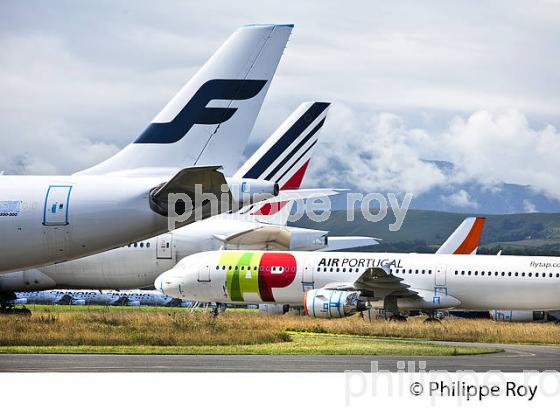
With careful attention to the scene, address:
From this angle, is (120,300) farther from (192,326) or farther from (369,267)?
(192,326)

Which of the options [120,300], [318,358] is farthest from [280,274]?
[120,300]

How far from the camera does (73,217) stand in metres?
23.8

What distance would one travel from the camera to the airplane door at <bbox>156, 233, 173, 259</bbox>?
55.9 meters

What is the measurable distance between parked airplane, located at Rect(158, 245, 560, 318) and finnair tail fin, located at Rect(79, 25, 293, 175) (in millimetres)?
26441

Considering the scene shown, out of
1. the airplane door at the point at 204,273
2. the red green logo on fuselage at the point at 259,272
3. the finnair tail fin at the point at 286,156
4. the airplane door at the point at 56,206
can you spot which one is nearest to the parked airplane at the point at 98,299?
the airplane door at the point at 204,273

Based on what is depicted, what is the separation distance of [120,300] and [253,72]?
99.8 metres

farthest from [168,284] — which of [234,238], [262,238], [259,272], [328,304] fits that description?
[328,304]

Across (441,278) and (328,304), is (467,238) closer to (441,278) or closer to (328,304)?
(441,278)

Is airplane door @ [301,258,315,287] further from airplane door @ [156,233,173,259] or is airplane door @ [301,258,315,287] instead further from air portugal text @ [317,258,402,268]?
airplane door @ [156,233,173,259]

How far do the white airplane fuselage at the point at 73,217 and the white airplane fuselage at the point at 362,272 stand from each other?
95.8 feet

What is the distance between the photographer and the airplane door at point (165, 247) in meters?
55.9

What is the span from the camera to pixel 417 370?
2334 cm

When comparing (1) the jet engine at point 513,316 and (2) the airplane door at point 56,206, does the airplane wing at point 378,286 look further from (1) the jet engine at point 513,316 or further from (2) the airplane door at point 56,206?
(2) the airplane door at point 56,206
